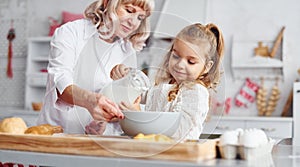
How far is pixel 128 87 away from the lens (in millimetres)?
1160

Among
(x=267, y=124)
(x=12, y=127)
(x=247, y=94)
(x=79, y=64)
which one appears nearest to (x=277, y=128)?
(x=267, y=124)

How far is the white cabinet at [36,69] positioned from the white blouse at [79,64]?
2.29 m

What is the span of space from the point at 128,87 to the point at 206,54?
202mm

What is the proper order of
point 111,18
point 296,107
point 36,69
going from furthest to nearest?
1. point 36,69
2. point 296,107
3. point 111,18

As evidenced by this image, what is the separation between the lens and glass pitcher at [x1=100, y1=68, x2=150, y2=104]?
45.0 inches

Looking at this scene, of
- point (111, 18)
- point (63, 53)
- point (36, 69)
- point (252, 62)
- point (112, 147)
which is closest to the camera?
point (112, 147)

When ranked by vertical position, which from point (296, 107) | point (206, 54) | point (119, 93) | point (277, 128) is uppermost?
point (206, 54)

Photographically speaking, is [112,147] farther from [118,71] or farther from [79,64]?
[79,64]

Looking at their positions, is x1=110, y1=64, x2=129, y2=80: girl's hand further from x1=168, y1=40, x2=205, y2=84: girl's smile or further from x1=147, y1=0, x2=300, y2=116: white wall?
x1=147, y1=0, x2=300, y2=116: white wall

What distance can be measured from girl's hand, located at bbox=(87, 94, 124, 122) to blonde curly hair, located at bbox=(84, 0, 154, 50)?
152 millimetres

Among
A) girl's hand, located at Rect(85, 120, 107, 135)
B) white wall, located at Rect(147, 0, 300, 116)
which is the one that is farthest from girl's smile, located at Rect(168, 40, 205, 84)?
white wall, located at Rect(147, 0, 300, 116)

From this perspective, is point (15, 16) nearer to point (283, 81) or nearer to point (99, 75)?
point (283, 81)

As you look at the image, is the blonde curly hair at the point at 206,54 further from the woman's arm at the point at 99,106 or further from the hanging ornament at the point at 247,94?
the hanging ornament at the point at 247,94

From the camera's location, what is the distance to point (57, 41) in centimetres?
155
